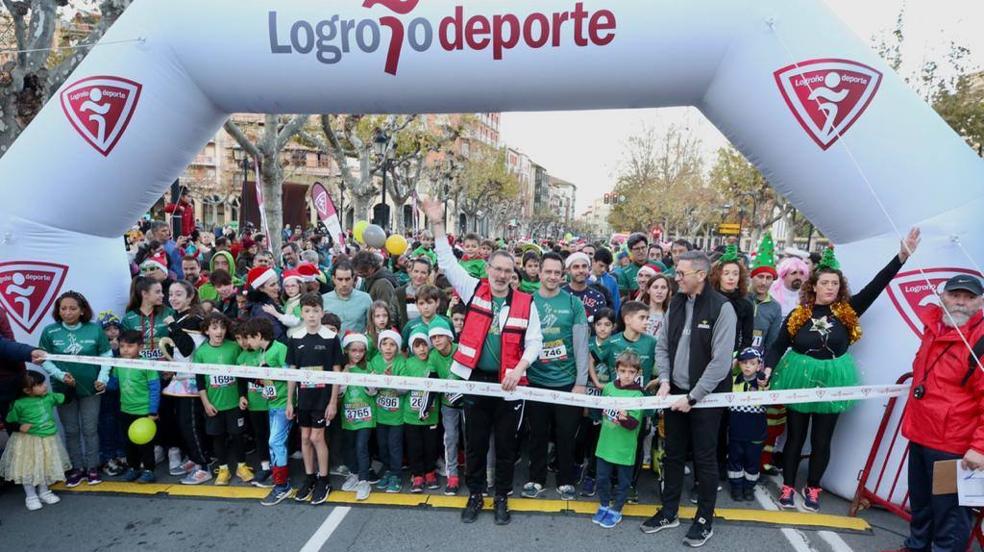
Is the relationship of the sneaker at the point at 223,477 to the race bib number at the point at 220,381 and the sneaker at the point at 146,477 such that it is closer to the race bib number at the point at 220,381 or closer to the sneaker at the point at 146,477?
the sneaker at the point at 146,477

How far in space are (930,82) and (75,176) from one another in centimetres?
1929

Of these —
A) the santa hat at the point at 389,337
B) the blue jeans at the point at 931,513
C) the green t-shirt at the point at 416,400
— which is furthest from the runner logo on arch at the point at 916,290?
the santa hat at the point at 389,337

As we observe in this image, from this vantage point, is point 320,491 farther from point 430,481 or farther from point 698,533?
point 698,533

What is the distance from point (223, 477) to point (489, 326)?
2.69m

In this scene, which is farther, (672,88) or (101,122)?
(101,122)

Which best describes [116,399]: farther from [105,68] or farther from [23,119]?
[23,119]

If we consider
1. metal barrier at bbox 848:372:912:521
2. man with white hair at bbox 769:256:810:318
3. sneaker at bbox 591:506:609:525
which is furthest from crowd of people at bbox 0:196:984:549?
man with white hair at bbox 769:256:810:318

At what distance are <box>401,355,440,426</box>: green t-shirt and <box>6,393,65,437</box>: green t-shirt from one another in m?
2.72

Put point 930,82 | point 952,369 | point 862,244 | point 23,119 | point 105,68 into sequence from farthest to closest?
1. point 930,82
2. point 23,119
3. point 105,68
4. point 862,244
5. point 952,369

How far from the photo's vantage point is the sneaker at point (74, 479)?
444 cm

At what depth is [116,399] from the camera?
464 centimetres

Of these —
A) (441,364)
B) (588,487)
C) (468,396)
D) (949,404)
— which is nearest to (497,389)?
(468,396)

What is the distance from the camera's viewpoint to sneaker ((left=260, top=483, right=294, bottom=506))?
4.20 m

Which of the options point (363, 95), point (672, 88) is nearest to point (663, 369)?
point (672, 88)
